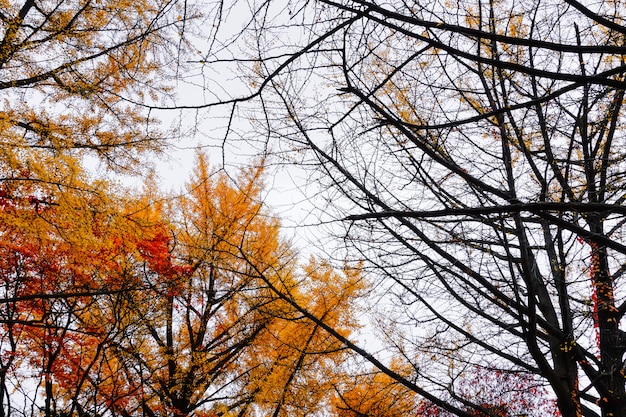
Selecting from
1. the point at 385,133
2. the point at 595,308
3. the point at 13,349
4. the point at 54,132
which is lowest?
the point at 595,308

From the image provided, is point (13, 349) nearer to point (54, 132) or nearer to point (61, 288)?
point (61, 288)

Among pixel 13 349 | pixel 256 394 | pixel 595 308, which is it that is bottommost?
pixel 595 308

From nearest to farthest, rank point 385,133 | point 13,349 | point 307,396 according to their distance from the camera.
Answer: point 385,133
point 13,349
point 307,396

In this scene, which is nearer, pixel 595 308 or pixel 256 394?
pixel 595 308

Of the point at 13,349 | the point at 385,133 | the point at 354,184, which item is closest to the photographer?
the point at 354,184

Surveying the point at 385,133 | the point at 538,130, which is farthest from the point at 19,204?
the point at 538,130

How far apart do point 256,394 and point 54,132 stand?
4722 millimetres

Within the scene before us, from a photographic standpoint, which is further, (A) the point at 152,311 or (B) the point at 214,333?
(B) the point at 214,333

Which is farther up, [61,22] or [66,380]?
[61,22]

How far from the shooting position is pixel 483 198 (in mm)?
3916

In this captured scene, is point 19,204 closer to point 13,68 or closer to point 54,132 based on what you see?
point 54,132

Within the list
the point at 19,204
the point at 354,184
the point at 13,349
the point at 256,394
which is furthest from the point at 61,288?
the point at 354,184

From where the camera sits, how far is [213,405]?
7207 millimetres

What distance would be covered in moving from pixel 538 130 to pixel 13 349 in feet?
20.4
